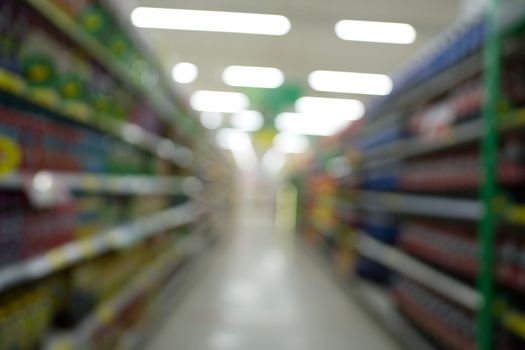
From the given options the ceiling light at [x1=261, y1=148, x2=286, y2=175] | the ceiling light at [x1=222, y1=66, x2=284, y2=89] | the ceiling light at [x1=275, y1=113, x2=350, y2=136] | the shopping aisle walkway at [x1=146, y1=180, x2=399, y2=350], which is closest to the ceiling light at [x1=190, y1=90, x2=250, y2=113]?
the ceiling light at [x1=222, y1=66, x2=284, y2=89]

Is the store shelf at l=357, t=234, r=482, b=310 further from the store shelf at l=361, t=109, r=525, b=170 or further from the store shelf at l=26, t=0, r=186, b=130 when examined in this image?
the store shelf at l=26, t=0, r=186, b=130

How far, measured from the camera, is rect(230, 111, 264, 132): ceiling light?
45.3ft

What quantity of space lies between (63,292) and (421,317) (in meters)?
2.31

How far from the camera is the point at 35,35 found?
1621 mm

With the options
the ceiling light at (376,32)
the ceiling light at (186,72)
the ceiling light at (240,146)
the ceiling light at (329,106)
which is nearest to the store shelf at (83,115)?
the ceiling light at (376,32)

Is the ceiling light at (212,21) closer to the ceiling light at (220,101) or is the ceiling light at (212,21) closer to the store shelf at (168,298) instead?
the store shelf at (168,298)

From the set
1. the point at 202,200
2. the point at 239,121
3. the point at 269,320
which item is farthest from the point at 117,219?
the point at 239,121

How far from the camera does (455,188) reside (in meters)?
2.85

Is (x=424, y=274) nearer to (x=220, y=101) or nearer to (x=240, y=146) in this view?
(x=220, y=101)

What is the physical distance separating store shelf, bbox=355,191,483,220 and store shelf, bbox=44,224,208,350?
6.68ft

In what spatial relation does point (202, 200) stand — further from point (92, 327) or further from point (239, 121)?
point (239, 121)

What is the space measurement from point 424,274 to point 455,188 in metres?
0.64

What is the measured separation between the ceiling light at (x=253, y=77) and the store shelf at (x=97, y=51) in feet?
17.8

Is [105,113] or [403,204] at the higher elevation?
[105,113]
